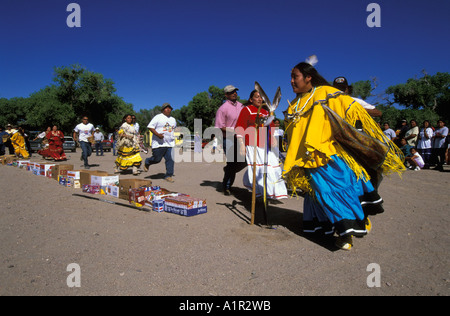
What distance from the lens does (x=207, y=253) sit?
3043 mm

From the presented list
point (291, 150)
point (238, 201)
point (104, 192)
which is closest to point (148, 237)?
point (291, 150)

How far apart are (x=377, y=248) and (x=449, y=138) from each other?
11.4m

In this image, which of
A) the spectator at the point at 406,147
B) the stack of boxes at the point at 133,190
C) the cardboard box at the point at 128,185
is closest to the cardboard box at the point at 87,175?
the stack of boxes at the point at 133,190

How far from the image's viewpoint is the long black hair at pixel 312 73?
3.55 m

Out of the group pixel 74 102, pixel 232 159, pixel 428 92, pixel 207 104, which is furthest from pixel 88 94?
pixel 428 92

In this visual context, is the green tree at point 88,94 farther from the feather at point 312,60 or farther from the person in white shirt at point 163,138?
the feather at point 312,60

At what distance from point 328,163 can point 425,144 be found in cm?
1180

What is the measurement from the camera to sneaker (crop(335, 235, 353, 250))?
10.4ft

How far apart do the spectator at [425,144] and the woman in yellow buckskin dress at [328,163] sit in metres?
10.7

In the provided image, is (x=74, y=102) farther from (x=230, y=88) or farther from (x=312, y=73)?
(x=312, y=73)

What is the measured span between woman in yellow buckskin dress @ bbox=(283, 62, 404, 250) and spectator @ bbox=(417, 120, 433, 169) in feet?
35.1

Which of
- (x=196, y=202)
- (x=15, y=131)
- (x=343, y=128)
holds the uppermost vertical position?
(x=15, y=131)

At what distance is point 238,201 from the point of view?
5.73 m
